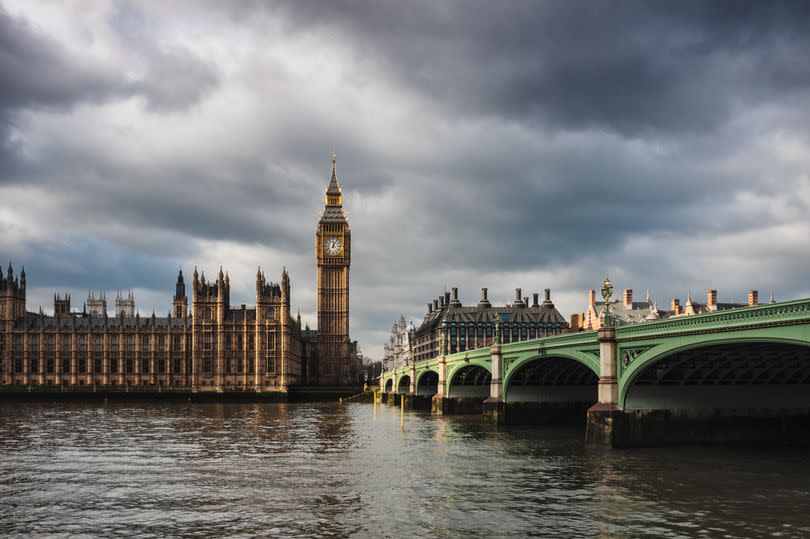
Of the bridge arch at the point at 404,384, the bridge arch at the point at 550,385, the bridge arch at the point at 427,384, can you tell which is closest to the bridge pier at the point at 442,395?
the bridge arch at the point at 427,384

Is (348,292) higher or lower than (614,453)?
higher

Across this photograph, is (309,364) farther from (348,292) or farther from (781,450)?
(781,450)

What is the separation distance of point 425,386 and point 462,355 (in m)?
33.4

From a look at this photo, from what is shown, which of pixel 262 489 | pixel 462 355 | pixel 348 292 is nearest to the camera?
pixel 262 489

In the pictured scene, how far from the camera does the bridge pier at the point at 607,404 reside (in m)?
44.5

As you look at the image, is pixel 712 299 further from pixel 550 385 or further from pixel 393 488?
pixel 393 488

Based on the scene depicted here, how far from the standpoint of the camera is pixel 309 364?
191 meters

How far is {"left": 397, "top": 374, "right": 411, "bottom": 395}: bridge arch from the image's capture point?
12950 cm

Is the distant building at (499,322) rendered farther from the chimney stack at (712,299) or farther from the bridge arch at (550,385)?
the bridge arch at (550,385)

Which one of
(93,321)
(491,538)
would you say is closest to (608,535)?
(491,538)

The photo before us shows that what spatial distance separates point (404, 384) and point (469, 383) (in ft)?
140

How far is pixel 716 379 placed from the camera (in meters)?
47.7

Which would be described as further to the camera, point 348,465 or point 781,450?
point 781,450

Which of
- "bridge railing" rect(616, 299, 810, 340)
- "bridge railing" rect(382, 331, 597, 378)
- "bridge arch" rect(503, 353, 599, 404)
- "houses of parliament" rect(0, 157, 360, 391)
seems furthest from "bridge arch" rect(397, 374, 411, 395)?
"bridge railing" rect(616, 299, 810, 340)
